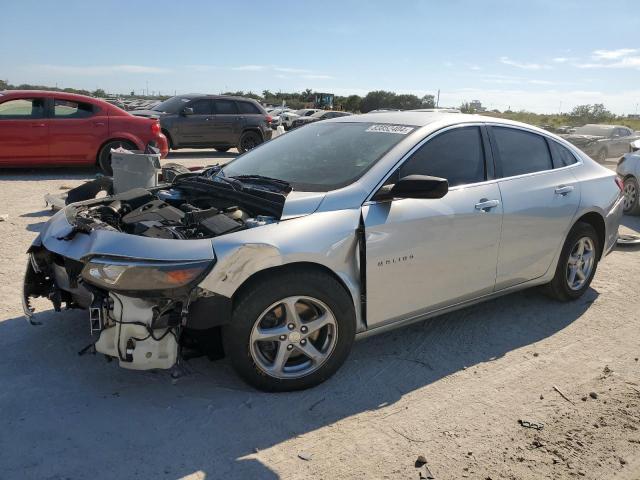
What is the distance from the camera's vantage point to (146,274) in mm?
3039

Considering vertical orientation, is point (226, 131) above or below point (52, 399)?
above

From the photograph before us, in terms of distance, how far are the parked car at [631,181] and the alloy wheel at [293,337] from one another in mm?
8564

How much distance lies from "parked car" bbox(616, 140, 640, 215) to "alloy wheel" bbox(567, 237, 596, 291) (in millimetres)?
5634

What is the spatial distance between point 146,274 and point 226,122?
43.9 ft

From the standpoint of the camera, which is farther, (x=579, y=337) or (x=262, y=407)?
(x=579, y=337)

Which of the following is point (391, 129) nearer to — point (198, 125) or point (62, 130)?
point (62, 130)

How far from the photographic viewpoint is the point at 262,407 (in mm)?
3330

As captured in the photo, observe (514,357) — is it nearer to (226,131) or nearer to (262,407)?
(262,407)

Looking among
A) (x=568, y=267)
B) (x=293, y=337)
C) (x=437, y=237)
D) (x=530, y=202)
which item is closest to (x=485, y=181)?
(x=530, y=202)

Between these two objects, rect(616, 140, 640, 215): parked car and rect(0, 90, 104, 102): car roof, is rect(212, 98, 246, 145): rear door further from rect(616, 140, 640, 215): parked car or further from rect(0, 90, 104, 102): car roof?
rect(616, 140, 640, 215): parked car

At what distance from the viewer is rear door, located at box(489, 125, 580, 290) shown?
4.46 m

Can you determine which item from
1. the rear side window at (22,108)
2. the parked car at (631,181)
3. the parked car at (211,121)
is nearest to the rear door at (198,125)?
the parked car at (211,121)

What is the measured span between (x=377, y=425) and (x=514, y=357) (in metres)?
1.46

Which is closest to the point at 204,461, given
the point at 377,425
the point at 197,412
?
the point at 197,412
